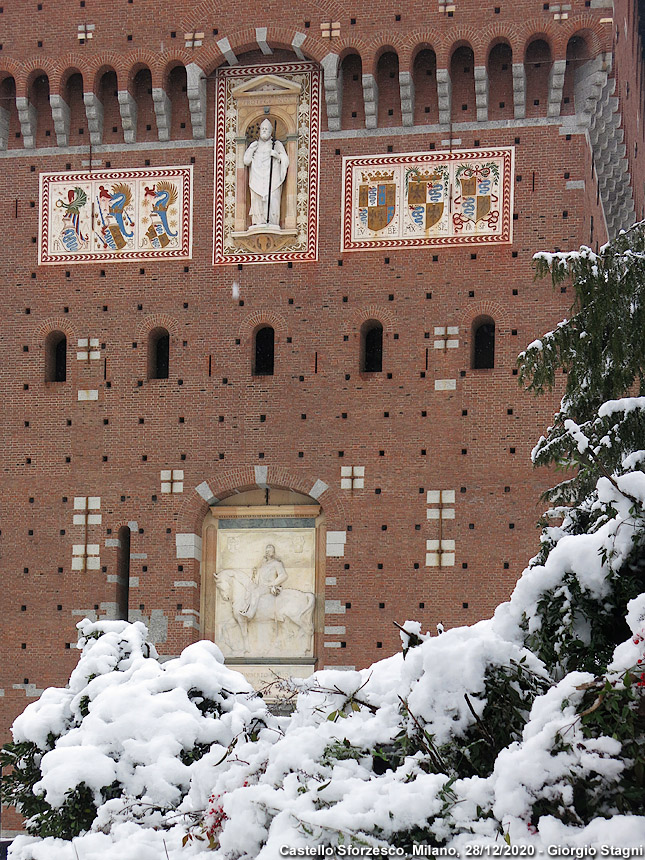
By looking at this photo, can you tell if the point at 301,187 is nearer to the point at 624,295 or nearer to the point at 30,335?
the point at 30,335

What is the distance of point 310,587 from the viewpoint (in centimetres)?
2248

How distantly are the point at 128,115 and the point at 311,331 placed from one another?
451cm

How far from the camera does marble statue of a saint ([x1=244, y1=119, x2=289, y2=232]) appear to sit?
23250 mm

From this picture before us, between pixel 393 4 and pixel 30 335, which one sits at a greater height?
pixel 393 4

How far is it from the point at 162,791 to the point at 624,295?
6.04 metres

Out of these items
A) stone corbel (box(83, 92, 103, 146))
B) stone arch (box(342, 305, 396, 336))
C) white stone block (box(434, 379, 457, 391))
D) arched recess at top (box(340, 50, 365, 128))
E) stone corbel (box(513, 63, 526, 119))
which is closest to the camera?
white stone block (box(434, 379, 457, 391))

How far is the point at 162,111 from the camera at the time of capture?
23734mm

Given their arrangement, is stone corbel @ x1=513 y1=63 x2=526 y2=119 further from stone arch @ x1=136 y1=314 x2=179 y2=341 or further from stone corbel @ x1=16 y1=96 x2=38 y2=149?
stone corbel @ x1=16 y1=96 x2=38 y2=149

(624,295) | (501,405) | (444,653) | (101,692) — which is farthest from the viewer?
(501,405)

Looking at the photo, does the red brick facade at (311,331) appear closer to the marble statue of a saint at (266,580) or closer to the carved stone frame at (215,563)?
the carved stone frame at (215,563)

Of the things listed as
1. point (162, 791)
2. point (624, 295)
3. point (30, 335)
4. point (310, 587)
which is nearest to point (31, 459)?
Result: point (30, 335)

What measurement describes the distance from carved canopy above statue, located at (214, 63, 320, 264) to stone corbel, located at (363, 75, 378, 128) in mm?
787

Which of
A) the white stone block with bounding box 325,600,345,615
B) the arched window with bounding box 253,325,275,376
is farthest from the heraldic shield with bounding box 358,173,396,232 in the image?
the white stone block with bounding box 325,600,345,615

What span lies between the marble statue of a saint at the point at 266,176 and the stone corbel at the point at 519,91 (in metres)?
3.52
